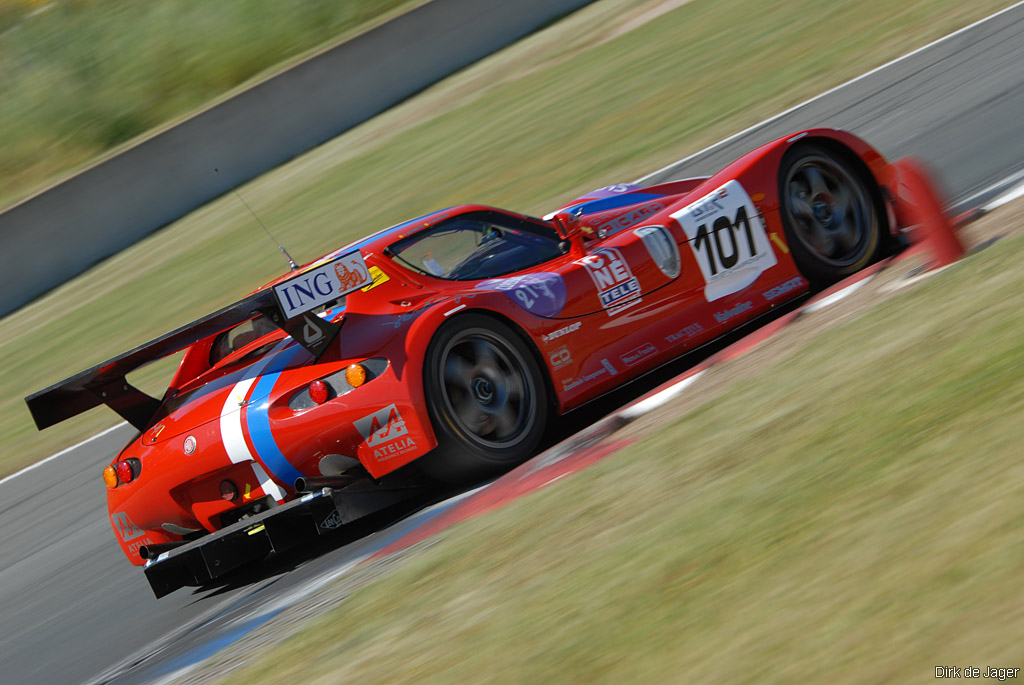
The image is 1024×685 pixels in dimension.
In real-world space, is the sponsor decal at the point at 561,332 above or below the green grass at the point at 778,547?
above

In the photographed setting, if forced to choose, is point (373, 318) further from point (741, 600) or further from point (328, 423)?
point (741, 600)

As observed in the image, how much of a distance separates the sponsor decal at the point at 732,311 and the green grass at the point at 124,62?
15.3 metres

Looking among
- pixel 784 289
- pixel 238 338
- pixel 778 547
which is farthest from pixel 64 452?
pixel 778 547

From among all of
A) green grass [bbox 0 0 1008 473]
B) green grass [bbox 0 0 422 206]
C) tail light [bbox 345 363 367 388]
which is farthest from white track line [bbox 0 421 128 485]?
green grass [bbox 0 0 422 206]

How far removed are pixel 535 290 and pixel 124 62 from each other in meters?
19.0

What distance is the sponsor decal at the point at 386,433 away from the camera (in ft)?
17.7

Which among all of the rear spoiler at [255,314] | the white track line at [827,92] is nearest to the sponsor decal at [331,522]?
the rear spoiler at [255,314]

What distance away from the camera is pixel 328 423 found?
544 centimetres

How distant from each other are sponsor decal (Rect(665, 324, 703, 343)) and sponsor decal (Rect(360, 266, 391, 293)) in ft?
4.79

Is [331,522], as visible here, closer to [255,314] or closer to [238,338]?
[255,314]

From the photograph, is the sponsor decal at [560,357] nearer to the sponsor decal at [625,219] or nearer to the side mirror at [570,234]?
the side mirror at [570,234]

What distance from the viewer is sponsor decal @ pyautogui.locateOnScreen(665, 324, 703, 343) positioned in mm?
6355

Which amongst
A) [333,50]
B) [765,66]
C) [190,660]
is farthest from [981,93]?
[333,50]

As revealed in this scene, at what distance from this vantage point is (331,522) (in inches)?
216
